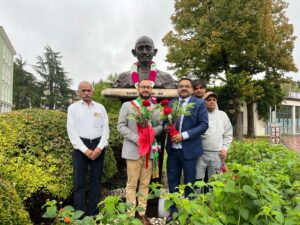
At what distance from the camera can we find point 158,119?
4.03 metres

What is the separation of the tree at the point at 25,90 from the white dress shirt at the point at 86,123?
5077 cm

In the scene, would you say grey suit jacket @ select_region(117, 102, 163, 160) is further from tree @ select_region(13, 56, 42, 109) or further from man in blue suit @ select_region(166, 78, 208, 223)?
tree @ select_region(13, 56, 42, 109)

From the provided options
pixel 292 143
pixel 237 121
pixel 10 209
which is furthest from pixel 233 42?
pixel 10 209

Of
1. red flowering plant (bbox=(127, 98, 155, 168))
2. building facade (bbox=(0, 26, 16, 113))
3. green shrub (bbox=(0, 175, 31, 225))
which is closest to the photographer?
green shrub (bbox=(0, 175, 31, 225))

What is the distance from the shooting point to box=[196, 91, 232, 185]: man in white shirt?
4102mm

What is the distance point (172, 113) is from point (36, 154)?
1881 millimetres

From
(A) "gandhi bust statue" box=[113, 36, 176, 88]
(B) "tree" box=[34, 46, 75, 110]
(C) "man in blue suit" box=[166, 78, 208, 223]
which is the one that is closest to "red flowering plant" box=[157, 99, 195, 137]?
(C) "man in blue suit" box=[166, 78, 208, 223]

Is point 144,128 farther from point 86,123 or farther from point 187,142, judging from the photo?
point 86,123

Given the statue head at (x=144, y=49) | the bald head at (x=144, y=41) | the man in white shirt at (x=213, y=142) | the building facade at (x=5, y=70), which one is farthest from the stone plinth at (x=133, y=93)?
the building facade at (x=5, y=70)

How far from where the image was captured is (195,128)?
12.4 feet

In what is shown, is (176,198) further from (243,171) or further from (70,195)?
(70,195)

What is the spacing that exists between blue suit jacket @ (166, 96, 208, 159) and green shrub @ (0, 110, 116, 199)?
4.61 feet

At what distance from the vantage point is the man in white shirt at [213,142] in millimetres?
4102

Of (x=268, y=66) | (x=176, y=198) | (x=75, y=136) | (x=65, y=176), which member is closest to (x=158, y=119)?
(x=75, y=136)
